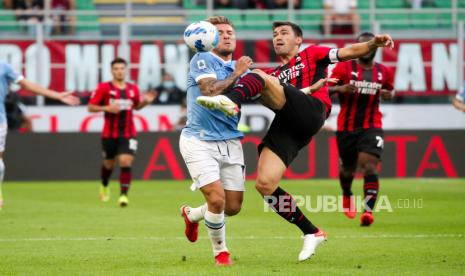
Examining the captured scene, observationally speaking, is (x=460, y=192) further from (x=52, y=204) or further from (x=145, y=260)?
(x=145, y=260)

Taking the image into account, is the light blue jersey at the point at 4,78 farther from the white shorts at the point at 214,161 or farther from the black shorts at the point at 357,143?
the white shorts at the point at 214,161

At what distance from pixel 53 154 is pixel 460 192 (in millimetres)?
9381

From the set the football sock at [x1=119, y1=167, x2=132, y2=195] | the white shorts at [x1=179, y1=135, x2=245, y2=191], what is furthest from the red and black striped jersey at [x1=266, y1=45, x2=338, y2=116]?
the football sock at [x1=119, y1=167, x2=132, y2=195]

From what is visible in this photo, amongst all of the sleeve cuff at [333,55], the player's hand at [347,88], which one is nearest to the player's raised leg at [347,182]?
the player's hand at [347,88]

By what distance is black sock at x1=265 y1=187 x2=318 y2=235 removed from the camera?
953 cm

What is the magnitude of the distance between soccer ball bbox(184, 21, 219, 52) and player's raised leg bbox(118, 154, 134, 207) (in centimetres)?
792

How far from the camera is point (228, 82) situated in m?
8.97

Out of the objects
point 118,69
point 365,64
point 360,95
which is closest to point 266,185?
point 360,95

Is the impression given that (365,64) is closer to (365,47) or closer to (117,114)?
(365,47)

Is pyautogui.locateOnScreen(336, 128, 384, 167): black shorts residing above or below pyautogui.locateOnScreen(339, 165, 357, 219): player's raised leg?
above

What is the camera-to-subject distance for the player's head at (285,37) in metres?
10.8

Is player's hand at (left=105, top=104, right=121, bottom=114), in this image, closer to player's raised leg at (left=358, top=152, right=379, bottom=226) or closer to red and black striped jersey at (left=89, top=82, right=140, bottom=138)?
red and black striped jersey at (left=89, top=82, right=140, bottom=138)

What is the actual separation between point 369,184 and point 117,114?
5958 mm

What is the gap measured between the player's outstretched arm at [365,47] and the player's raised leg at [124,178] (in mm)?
7419
